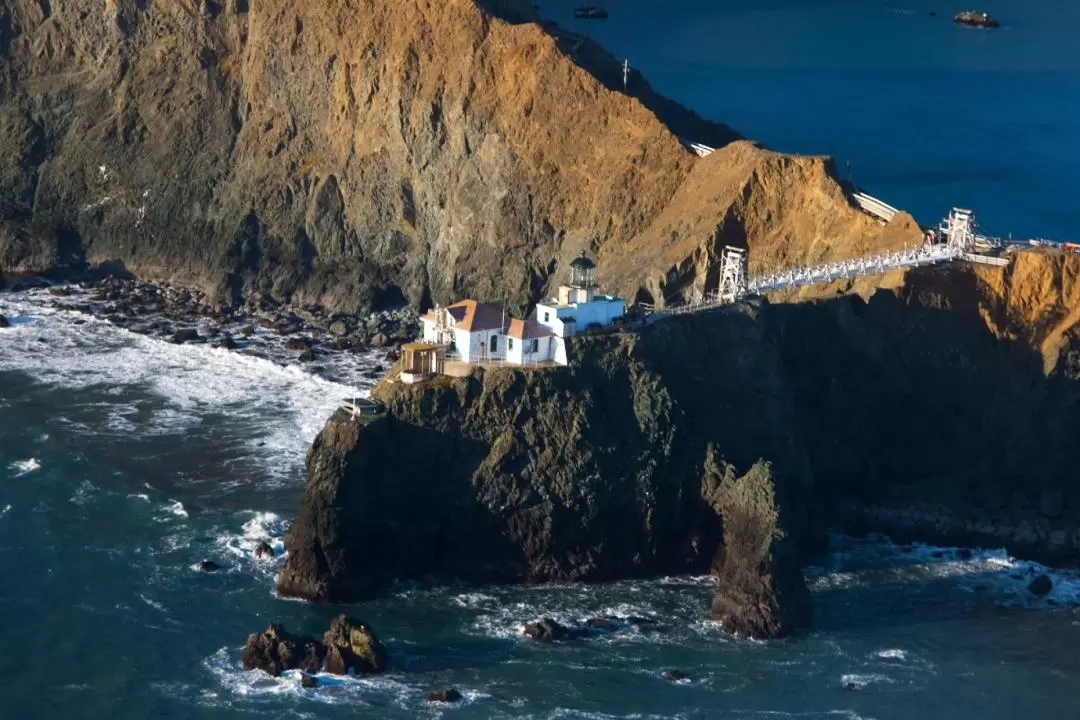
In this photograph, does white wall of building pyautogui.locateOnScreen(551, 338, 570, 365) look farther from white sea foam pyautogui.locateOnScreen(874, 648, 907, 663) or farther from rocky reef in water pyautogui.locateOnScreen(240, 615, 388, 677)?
white sea foam pyautogui.locateOnScreen(874, 648, 907, 663)

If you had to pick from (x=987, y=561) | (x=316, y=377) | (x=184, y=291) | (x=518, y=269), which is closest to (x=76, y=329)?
(x=184, y=291)

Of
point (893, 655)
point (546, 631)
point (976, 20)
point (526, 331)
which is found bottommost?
point (546, 631)

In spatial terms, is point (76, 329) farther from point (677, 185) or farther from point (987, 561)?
point (987, 561)

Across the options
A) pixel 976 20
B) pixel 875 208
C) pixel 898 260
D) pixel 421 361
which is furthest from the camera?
pixel 976 20

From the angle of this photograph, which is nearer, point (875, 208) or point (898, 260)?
point (898, 260)

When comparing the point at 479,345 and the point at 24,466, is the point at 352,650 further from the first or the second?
the point at 24,466

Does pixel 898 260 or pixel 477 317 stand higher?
pixel 898 260

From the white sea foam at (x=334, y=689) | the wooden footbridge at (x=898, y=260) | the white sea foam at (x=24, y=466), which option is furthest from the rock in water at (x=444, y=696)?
the white sea foam at (x=24, y=466)

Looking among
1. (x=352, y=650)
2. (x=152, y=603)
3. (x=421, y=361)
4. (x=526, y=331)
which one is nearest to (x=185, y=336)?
(x=421, y=361)
